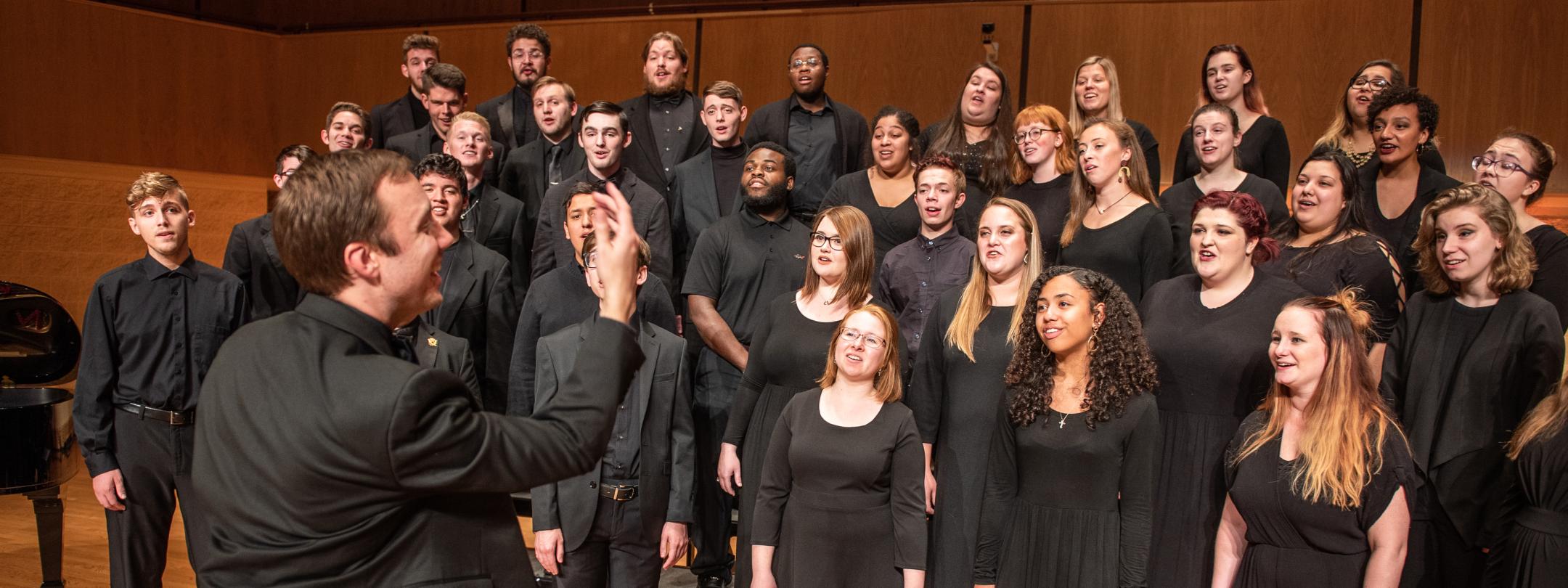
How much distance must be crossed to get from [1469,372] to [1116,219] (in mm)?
947

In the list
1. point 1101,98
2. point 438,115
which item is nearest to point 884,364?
point 1101,98

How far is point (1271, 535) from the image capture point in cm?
254

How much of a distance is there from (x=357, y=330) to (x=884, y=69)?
5325 mm

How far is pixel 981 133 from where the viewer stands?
4023 millimetres

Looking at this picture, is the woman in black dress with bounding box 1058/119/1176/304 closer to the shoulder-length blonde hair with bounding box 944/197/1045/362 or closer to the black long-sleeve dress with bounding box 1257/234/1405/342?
the shoulder-length blonde hair with bounding box 944/197/1045/362

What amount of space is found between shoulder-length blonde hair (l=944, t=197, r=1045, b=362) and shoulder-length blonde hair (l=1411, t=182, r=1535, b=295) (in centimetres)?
96

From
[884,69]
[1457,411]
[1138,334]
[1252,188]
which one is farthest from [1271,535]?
[884,69]

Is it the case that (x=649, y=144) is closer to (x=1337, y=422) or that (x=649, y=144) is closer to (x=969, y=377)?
(x=969, y=377)

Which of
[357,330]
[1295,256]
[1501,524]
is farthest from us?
[1295,256]

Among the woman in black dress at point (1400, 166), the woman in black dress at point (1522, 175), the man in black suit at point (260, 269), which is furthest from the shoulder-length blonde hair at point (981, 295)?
the man in black suit at point (260, 269)

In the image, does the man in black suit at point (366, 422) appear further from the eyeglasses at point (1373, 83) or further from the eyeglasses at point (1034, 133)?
the eyeglasses at point (1373, 83)

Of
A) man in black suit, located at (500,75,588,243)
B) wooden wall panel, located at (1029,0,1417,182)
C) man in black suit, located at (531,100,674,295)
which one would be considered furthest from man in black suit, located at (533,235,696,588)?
wooden wall panel, located at (1029,0,1417,182)

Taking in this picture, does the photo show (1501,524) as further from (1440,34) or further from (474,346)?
(1440,34)

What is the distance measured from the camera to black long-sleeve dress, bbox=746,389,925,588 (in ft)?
9.35
